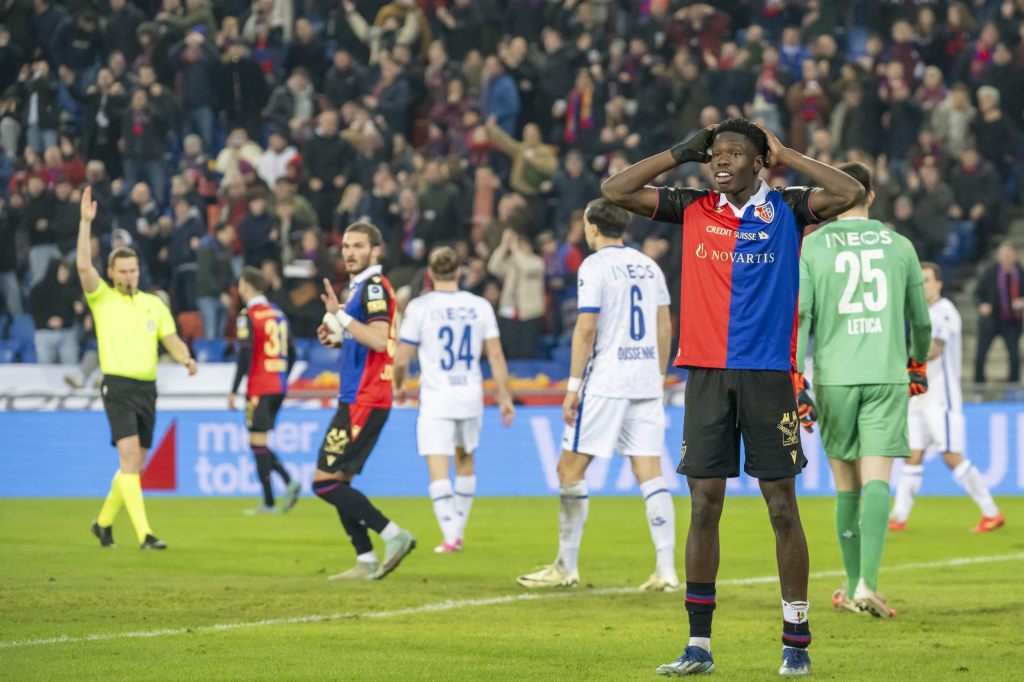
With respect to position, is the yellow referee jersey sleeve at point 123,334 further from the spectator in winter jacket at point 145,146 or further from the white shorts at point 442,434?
the spectator in winter jacket at point 145,146

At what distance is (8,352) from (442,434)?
35.5 feet

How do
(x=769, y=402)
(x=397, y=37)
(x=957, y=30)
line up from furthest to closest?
1. (x=397, y=37)
2. (x=957, y=30)
3. (x=769, y=402)

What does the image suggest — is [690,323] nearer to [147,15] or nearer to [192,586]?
[192,586]

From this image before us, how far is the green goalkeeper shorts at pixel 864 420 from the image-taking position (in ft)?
26.8

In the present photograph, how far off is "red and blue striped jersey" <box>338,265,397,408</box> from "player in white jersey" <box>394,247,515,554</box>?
1401 millimetres

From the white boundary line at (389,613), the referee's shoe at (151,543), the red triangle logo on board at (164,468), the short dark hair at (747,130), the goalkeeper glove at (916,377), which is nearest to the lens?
the short dark hair at (747,130)

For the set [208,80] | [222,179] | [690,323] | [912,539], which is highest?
[208,80]

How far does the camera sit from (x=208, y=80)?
78.3ft

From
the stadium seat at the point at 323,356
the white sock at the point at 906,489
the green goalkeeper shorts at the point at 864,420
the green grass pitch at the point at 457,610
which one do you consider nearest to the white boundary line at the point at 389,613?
the green grass pitch at the point at 457,610

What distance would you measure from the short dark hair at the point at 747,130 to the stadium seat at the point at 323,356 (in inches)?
554

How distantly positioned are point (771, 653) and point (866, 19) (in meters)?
18.1

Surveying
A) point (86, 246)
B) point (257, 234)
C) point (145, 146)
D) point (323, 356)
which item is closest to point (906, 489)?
point (86, 246)

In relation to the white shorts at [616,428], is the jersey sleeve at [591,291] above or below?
above

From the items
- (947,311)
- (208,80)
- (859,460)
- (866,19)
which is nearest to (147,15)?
(208,80)
